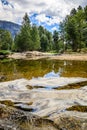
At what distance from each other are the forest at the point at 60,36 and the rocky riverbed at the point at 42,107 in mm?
55964

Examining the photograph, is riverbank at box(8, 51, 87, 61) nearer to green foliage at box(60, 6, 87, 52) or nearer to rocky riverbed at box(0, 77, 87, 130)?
green foliage at box(60, 6, 87, 52)

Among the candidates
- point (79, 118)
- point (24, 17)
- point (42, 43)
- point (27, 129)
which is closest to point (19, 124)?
point (27, 129)

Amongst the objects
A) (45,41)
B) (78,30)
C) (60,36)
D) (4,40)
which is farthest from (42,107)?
(4,40)

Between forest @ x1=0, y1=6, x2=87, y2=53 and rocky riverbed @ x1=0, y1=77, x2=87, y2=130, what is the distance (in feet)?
184

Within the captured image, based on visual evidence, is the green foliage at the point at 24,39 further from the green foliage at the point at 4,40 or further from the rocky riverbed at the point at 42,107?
the rocky riverbed at the point at 42,107

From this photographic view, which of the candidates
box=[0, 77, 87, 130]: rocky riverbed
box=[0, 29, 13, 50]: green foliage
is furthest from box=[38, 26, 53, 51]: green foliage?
box=[0, 77, 87, 130]: rocky riverbed

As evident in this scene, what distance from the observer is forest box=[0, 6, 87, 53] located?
82188 millimetres

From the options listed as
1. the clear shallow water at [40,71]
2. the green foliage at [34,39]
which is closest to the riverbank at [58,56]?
the clear shallow water at [40,71]

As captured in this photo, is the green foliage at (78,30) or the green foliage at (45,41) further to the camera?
the green foliage at (45,41)

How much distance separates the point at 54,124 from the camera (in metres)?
9.87

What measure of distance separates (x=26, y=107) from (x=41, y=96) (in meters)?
2.74

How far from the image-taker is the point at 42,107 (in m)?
13.8

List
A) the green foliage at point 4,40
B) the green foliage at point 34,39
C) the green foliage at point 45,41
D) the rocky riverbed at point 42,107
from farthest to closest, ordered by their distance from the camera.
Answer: the green foliage at point 45,41 < the green foliage at point 4,40 < the green foliage at point 34,39 < the rocky riverbed at point 42,107

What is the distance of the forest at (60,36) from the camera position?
82.2 meters
